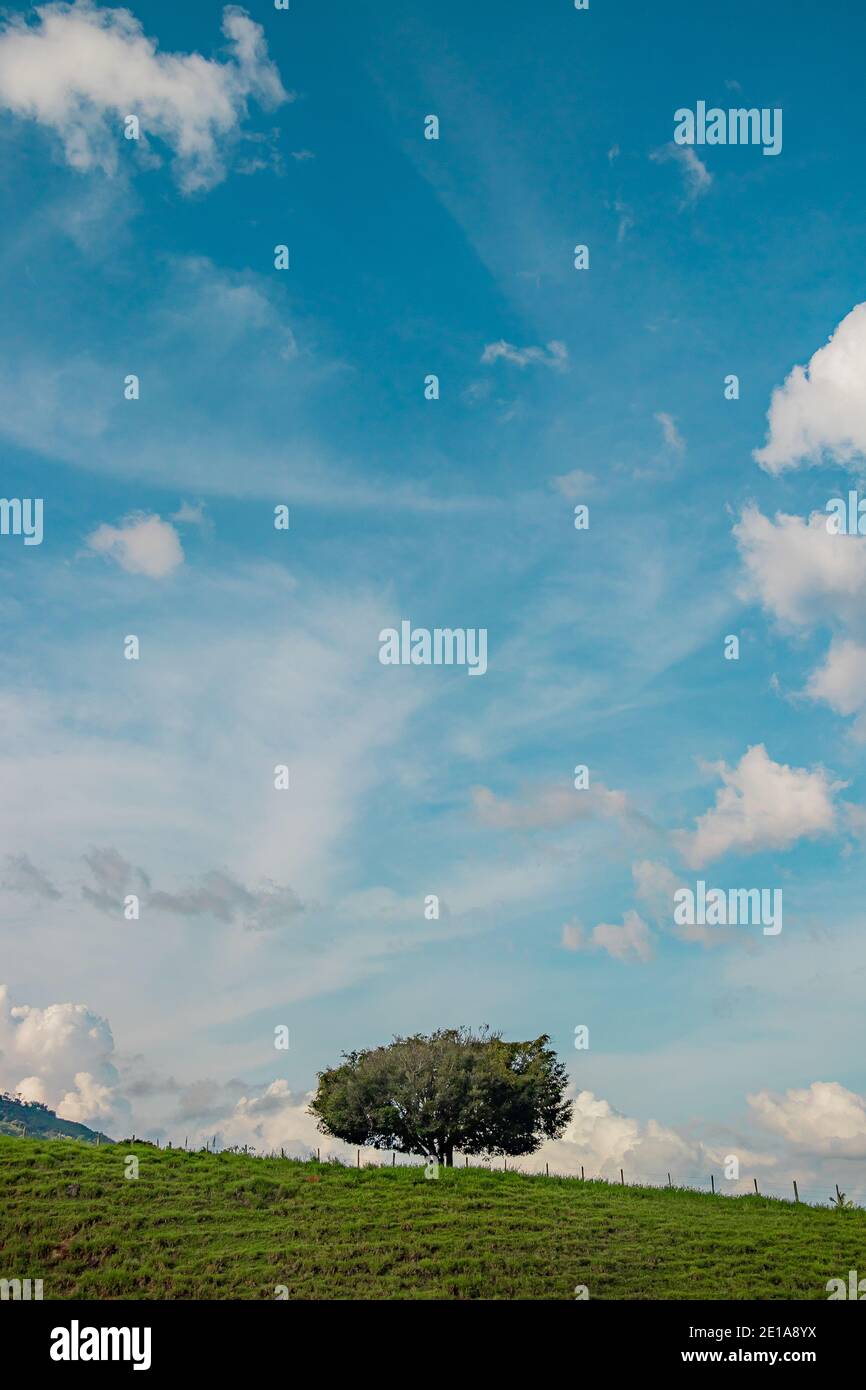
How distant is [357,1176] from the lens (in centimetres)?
4906

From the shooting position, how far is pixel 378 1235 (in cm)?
3809

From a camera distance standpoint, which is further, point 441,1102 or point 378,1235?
point 441,1102

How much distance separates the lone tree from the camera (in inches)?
2470

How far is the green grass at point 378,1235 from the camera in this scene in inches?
1316

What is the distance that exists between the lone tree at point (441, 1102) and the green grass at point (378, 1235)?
40.9 feet

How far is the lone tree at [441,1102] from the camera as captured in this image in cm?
6275

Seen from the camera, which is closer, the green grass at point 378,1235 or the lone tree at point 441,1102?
the green grass at point 378,1235

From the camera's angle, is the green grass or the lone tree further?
the lone tree

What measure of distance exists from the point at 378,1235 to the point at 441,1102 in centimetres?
2510

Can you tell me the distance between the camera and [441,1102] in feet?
205

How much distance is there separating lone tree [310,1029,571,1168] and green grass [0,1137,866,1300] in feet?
40.9
